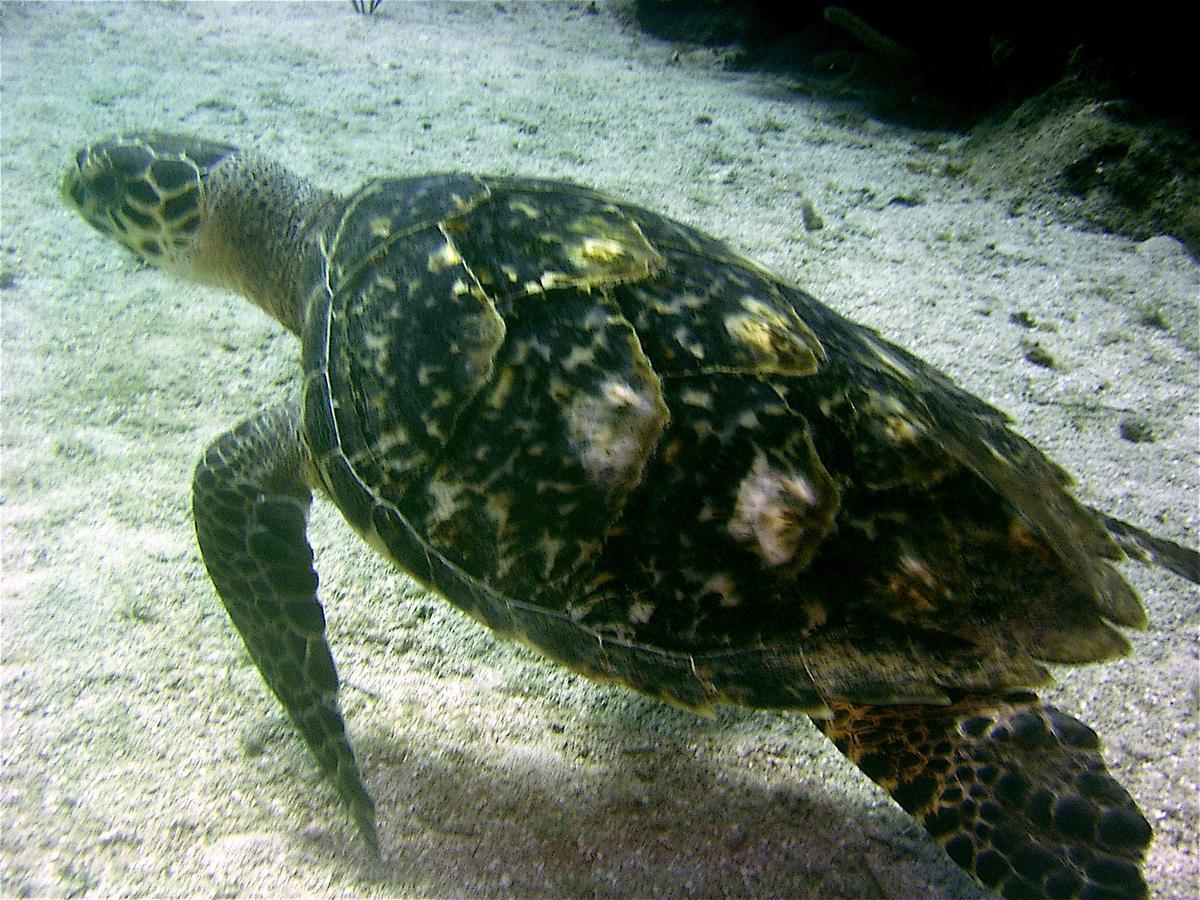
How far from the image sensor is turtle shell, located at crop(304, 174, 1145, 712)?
4.23 feet

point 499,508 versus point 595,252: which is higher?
point 595,252

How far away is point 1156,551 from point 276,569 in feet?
7.80

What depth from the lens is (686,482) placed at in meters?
1.36

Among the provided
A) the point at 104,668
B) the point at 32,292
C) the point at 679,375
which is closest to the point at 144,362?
the point at 32,292

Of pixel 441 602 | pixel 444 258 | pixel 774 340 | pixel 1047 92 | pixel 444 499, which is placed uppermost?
pixel 1047 92

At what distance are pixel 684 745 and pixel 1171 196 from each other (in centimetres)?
347

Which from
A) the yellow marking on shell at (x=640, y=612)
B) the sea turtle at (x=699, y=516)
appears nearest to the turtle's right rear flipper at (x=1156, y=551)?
the sea turtle at (x=699, y=516)

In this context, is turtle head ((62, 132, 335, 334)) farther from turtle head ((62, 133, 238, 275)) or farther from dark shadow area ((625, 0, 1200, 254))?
dark shadow area ((625, 0, 1200, 254))

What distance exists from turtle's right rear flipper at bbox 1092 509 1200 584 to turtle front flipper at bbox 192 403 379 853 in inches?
79.3

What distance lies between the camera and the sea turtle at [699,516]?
1.27 meters

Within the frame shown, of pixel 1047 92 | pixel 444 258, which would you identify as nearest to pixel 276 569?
pixel 444 258

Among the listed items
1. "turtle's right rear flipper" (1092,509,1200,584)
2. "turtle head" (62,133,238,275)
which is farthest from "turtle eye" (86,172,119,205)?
"turtle's right rear flipper" (1092,509,1200,584)

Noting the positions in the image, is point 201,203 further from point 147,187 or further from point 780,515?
point 780,515

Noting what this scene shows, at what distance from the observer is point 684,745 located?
1.68m
